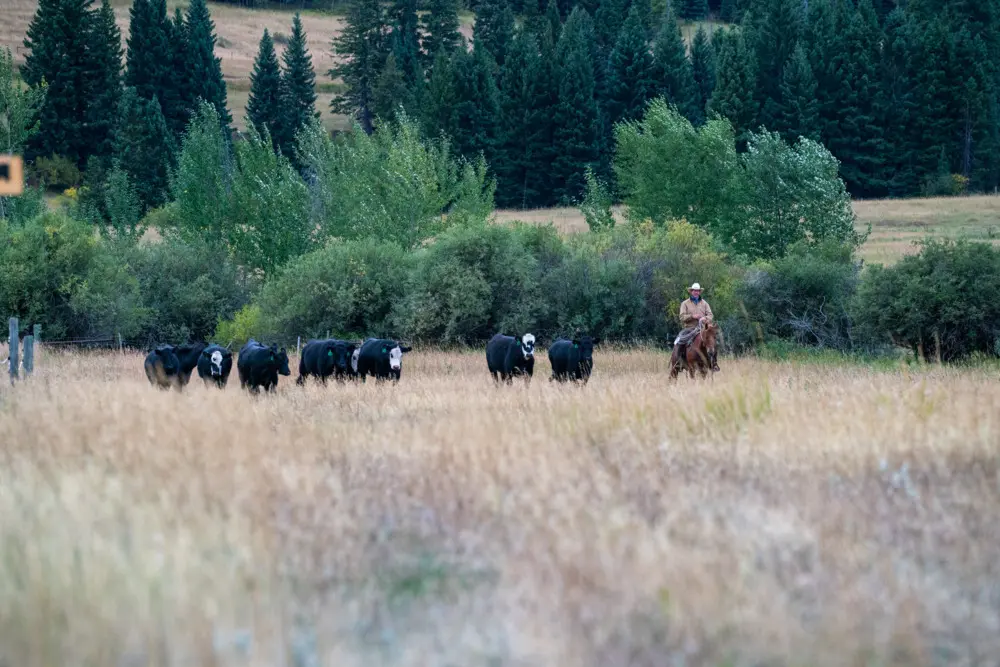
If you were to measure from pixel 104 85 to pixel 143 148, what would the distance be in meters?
9.95

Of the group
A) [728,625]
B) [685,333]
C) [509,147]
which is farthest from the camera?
[509,147]

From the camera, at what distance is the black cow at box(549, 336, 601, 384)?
2419cm

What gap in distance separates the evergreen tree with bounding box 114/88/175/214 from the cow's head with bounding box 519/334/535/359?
55486 mm

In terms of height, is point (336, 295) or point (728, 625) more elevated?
point (728, 625)

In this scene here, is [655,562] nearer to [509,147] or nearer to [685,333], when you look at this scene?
[685,333]

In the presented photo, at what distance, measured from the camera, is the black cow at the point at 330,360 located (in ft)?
85.0

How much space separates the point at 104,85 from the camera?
8362 cm

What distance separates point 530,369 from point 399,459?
48.2ft

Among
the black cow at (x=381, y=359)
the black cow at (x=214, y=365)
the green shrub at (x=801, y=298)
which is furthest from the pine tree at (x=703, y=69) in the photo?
the black cow at (x=214, y=365)

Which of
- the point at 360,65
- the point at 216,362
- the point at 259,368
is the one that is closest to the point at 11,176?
the point at 259,368

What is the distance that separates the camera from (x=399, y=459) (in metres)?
10.4

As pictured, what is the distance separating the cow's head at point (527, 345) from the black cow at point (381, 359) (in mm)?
2690

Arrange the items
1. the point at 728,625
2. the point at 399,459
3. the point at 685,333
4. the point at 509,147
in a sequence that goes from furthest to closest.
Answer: the point at 509,147
the point at 685,333
the point at 399,459
the point at 728,625

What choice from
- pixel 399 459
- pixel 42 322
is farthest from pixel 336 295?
pixel 399 459
